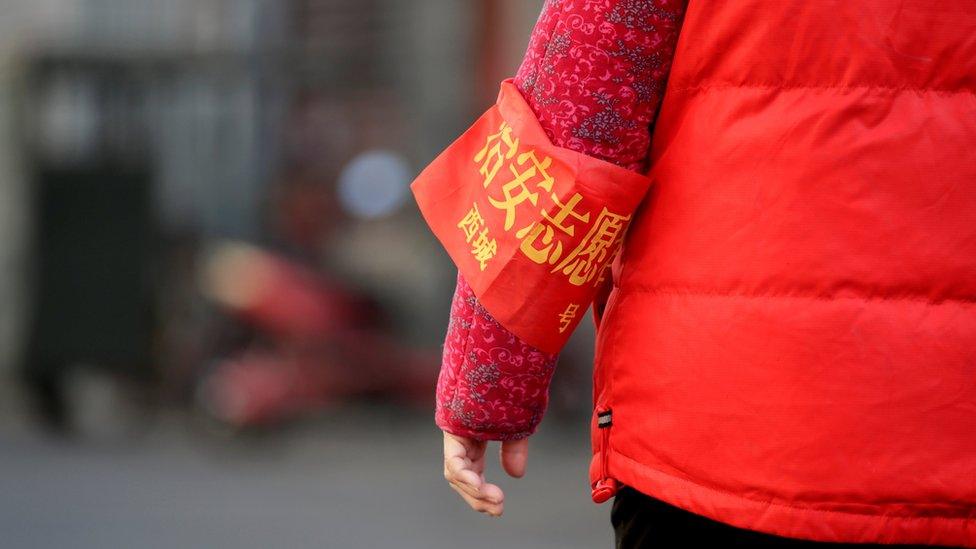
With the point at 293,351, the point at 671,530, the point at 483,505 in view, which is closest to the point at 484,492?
the point at 483,505

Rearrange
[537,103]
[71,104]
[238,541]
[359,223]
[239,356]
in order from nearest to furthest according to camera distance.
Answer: [537,103]
[238,541]
[239,356]
[71,104]
[359,223]

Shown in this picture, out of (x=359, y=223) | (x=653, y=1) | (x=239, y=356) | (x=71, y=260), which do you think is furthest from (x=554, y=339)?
(x=359, y=223)

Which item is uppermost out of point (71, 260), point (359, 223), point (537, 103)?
point (537, 103)

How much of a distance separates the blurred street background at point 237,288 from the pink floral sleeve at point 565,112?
3.84 metres

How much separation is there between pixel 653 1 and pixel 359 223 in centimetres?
984

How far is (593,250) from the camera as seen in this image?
166 cm

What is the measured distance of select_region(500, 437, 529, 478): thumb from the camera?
1.81 metres

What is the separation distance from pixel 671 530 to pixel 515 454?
30 cm

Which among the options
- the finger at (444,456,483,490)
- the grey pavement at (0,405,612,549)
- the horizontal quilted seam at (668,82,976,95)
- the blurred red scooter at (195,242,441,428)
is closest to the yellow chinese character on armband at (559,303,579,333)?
the finger at (444,456,483,490)

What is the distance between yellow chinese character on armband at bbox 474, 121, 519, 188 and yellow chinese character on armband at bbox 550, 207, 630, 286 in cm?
14

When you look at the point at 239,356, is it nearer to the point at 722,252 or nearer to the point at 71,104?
the point at 71,104

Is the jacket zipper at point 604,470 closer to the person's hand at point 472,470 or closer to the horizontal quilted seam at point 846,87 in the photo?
the person's hand at point 472,470

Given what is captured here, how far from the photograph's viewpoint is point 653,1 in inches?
62.5

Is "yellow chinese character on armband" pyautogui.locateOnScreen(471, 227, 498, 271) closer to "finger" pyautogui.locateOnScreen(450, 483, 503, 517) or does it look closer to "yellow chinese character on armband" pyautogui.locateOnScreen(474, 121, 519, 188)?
"yellow chinese character on armband" pyautogui.locateOnScreen(474, 121, 519, 188)
